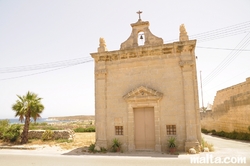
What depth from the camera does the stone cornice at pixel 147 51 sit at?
43.2ft

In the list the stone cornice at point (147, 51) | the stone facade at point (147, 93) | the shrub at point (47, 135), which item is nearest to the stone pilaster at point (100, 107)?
the stone facade at point (147, 93)

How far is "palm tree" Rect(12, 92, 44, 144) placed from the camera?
1856 cm

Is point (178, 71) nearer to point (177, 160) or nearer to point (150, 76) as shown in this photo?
point (150, 76)

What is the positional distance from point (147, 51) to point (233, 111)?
1314 cm

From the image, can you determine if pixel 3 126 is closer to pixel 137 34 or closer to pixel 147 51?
pixel 137 34

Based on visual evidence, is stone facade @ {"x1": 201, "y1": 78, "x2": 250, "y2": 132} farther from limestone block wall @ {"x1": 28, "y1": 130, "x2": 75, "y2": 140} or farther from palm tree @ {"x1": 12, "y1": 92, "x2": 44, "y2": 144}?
palm tree @ {"x1": 12, "y1": 92, "x2": 44, "y2": 144}

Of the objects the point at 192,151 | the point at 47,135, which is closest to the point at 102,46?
the point at 192,151

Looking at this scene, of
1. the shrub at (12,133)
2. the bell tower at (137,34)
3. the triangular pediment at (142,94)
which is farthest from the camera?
the shrub at (12,133)

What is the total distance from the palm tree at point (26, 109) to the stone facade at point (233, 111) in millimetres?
19433

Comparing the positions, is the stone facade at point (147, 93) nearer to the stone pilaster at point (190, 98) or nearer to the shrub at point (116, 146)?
the stone pilaster at point (190, 98)

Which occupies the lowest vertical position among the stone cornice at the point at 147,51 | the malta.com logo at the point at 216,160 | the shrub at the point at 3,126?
the malta.com logo at the point at 216,160

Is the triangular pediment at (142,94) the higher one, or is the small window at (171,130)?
the triangular pediment at (142,94)

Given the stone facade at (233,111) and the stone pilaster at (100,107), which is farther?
the stone facade at (233,111)

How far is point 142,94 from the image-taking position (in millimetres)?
13594
